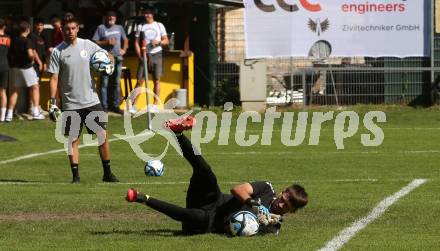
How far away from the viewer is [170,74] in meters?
28.7

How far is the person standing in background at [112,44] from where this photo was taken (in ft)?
87.0

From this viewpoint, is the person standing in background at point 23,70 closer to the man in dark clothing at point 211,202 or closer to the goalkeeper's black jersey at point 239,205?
the man in dark clothing at point 211,202

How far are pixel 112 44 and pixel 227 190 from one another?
39.7 ft

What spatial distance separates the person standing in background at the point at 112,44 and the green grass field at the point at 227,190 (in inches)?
79.2

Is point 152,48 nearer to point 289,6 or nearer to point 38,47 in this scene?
point 38,47

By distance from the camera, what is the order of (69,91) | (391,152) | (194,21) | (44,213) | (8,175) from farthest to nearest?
(194,21), (391,152), (8,175), (69,91), (44,213)

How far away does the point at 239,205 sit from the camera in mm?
11289

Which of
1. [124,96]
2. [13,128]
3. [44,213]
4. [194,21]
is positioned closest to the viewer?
[44,213]

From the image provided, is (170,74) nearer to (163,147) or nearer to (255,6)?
(255,6)

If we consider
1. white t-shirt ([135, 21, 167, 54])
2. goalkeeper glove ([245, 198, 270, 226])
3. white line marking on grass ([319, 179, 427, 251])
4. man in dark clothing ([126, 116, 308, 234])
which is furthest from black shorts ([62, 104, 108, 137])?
white t-shirt ([135, 21, 167, 54])

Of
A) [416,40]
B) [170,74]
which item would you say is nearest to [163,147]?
[170,74]

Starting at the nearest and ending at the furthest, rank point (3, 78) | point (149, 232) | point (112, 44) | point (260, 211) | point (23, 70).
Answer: point (260, 211), point (149, 232), point (3, 78), point (23, 70), point (112, 44)

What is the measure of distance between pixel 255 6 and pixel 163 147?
827 centimetres

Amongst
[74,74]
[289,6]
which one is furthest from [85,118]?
[289,6]
